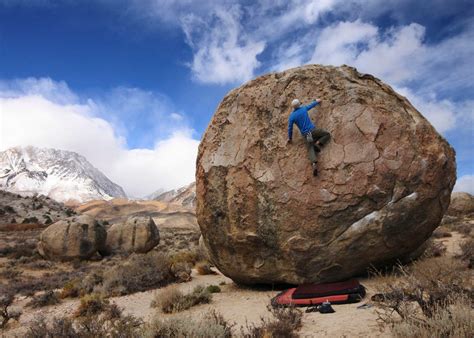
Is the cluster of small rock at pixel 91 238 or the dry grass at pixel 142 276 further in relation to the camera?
the cluster of small rock at pixel 91 238

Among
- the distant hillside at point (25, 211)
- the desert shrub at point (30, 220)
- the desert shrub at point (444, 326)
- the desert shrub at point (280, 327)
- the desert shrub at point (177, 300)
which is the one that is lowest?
the desert shrub at point (177, 300)

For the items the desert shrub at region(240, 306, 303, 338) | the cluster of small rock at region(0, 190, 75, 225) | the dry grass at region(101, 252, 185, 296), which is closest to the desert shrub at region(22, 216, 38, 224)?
the cluster of small rock at region(0, 190, 75, 225)

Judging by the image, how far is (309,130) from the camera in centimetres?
760

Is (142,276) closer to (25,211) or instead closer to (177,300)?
(177,300)

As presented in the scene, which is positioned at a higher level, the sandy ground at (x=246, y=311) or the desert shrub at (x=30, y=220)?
the desert shrub at (x=30, y=220)

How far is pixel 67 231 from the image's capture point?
19656 mm

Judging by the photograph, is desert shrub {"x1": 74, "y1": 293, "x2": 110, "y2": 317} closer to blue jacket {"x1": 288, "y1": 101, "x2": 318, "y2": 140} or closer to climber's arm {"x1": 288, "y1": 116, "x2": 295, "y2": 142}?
climber's arm {"x1": 288, "y1": 116, "x2": 295, "y2": 142}

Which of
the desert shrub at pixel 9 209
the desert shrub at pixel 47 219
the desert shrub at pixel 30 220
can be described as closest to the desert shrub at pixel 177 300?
the desert shrub at pixel 30 220

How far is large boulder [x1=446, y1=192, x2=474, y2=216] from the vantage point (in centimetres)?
2641

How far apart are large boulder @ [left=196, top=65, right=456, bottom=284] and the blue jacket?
415 millimetres

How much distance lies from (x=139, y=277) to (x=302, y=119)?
22.6 ft

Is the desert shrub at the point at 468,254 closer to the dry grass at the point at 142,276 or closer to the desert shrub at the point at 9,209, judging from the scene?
the dry grass at the point at 142,276

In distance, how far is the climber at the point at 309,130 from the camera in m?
7.60

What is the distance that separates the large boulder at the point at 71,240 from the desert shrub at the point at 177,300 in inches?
496
